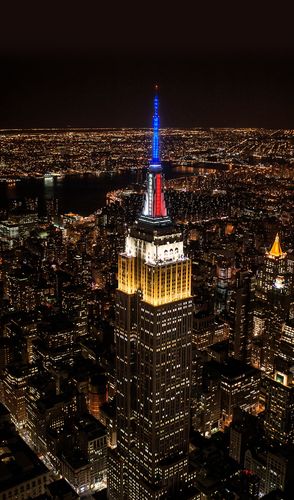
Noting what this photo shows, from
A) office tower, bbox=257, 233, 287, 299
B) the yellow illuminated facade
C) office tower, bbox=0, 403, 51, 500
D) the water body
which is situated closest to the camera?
the yellow illuminated facade

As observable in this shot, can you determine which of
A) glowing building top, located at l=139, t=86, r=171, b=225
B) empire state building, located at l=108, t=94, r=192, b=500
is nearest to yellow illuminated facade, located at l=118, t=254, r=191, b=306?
empire state building, located at l=108, t=94, r=192, b=500

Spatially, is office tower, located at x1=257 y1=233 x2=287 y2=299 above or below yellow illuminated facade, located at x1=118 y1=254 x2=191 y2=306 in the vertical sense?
below

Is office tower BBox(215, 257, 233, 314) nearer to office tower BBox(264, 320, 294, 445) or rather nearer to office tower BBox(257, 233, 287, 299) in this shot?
office tower BBox(257, 233, 287, 299)

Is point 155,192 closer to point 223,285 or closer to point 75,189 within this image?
point 223,285

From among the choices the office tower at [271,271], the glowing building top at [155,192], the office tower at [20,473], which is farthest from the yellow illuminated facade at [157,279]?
the office tower at [271,271]

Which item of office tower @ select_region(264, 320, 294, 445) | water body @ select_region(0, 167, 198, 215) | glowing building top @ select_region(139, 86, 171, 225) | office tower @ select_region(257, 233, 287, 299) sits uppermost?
glowing building top @ select_region(139, 86, 171, 225)

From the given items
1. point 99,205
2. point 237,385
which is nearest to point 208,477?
point 237,385

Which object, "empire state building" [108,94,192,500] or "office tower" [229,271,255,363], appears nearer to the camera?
"empire state building" [108,94,192,500]
